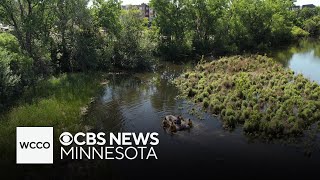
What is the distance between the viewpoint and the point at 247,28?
Answer: 75188 millimetres

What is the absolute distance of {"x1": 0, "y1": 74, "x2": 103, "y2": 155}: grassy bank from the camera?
2292 centimetres

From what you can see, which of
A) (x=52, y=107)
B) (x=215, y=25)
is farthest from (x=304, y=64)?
(x=52, y=107)

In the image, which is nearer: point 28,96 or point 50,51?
point 28,96

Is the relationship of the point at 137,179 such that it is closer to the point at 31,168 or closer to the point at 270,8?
the point at 31,168

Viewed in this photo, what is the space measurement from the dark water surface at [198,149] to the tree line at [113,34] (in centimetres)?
944

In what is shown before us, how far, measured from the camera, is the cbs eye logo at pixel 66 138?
2116 cm

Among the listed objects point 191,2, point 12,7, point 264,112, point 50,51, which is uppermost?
point 191,2

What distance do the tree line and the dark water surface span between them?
9.44 m

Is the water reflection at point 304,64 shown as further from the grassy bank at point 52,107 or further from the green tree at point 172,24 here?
the grassy bank at point 52,107

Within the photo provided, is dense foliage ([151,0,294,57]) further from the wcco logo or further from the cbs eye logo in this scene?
the wcco logo

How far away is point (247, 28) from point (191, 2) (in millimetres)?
17618

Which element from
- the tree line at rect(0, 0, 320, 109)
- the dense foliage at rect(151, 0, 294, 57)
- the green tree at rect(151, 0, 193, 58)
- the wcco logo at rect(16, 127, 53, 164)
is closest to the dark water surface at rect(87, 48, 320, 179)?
the wcco logo at rect(16, 127, 53, 164)

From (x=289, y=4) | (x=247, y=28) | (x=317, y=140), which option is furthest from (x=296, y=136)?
(x=289, y=4)

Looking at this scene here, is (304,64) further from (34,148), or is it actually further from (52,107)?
(34,148)
